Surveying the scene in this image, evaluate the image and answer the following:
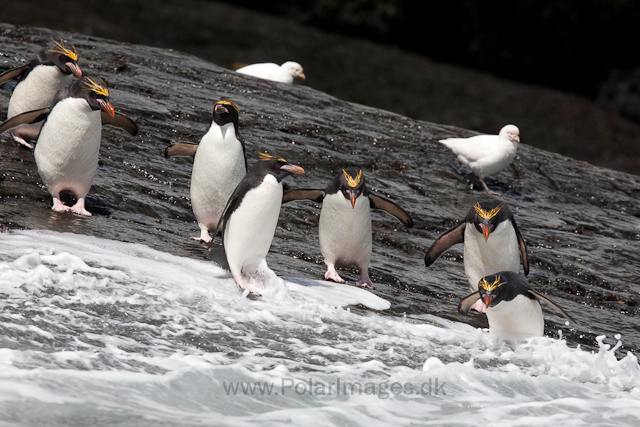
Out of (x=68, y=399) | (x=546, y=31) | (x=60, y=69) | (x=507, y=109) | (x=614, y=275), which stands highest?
(x=546, y=31)

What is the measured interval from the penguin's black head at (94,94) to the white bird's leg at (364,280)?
1.99 meters

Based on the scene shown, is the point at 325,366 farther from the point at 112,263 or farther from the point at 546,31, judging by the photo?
the point at 546,31

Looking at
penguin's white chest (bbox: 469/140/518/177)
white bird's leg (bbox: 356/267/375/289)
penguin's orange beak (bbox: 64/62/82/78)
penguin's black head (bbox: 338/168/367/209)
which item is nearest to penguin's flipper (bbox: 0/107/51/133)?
penguin's orange beak (bbox: 64/62/82/78)

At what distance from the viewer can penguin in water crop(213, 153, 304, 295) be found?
450 cm

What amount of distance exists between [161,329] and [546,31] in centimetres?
1850

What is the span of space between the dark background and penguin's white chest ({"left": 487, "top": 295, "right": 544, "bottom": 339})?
1294cm

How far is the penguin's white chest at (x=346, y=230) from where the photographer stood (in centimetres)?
519

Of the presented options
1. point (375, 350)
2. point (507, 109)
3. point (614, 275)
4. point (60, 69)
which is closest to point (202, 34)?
point (507, 109)

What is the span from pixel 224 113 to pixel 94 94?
90cm

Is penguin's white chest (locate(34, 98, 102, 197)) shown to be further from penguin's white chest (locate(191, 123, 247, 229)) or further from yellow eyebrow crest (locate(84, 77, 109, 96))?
penguin's white chest (locate(191, 123, 247, 229))

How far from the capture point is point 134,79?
8.65 metres

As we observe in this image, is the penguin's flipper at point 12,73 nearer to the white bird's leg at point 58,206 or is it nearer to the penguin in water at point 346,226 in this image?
the white bird's leg at point 58,206

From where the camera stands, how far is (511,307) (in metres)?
4.42

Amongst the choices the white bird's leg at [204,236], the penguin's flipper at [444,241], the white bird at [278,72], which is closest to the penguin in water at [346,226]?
the penguin's flipper at [444,241]
